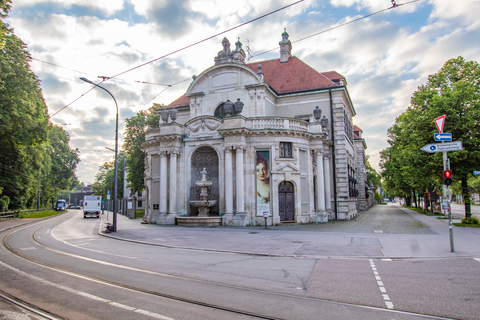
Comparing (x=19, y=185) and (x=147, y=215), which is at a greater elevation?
(x=19, y=185)

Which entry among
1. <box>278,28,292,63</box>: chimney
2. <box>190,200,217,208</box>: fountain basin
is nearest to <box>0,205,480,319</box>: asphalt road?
<box>190,200,217,208</box>: fountain basin

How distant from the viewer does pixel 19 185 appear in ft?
133

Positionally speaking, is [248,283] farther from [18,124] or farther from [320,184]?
[18,124]

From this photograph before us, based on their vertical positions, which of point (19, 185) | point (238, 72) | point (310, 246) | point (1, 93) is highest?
point (238, 72)

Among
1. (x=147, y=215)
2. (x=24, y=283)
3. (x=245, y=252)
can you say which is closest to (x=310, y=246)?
(x=245, y=252)

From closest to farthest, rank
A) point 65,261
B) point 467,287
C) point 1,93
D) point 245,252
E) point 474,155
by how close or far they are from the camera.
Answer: point 467,287
point 65,261
point 245,252
point 474,155
point 1,93

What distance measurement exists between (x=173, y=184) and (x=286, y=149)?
9429 millimetres

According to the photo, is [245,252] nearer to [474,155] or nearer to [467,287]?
[467,287]

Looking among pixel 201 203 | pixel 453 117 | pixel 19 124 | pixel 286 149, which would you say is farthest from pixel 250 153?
pixel 19 124

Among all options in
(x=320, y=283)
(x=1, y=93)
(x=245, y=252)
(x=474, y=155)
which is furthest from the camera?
(x=1, y=93)

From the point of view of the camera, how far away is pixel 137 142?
44750 millimetres

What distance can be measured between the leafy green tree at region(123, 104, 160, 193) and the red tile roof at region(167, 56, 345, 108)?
7.64 m

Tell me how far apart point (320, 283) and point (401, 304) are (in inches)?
81.1

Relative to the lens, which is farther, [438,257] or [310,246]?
[310,246]
